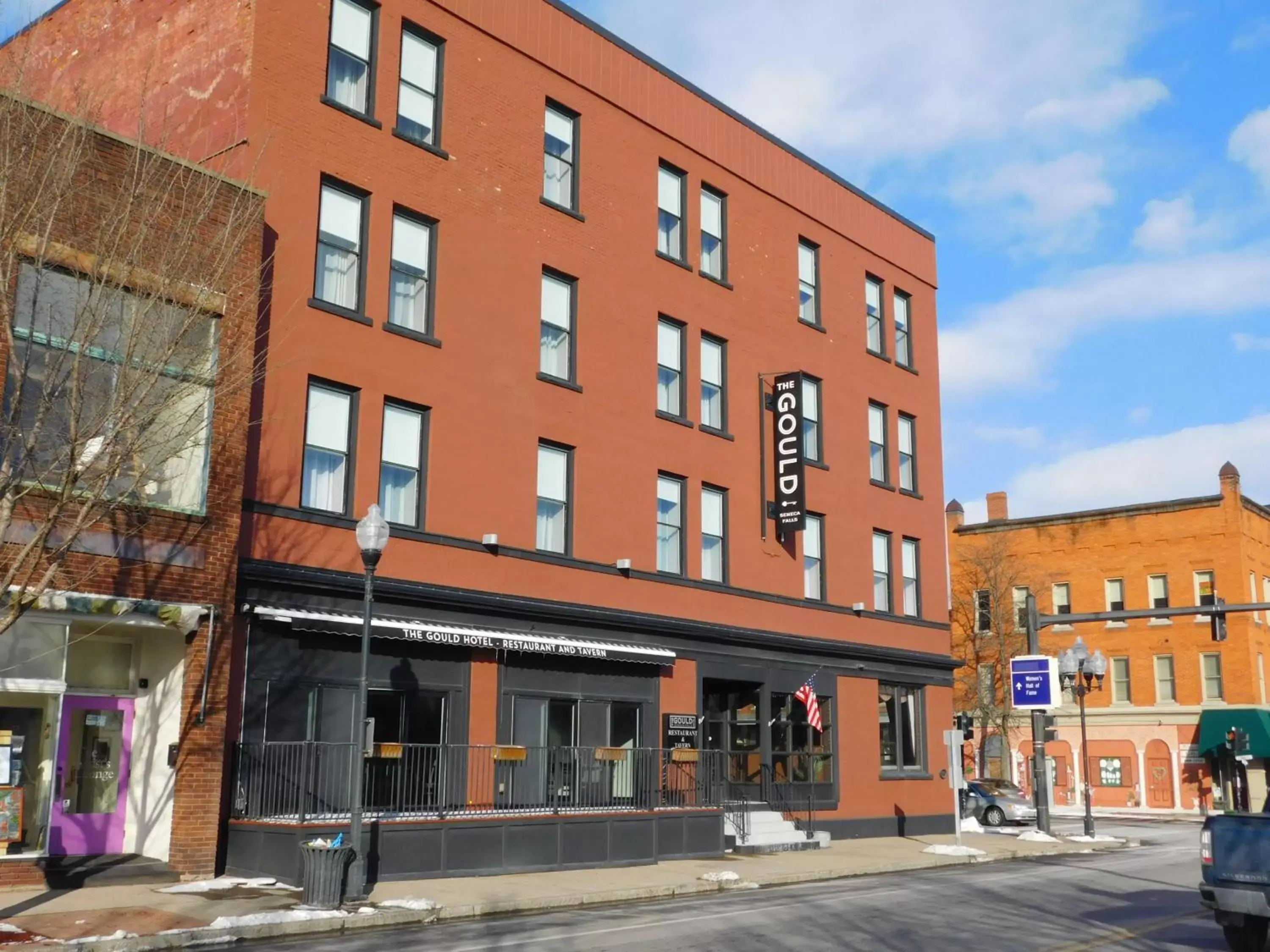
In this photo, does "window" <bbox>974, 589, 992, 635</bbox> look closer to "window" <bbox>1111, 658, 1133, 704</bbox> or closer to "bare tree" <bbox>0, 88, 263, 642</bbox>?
"window" <bbox>1111, 658, 1133, 704</bbox>

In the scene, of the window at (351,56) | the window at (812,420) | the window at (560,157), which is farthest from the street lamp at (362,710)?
the window at (812,420)

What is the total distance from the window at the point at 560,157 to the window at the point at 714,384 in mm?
4961

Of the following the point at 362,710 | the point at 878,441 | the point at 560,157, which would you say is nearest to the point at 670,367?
the point at 560,157

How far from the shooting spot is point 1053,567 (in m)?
64.1

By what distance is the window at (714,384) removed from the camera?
3059cm

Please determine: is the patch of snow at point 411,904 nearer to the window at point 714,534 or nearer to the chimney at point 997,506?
the window at point 714,534

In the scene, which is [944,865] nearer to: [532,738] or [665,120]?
[532,738]

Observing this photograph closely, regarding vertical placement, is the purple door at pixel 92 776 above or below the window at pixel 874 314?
below

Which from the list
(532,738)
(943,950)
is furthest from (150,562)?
(943,950)

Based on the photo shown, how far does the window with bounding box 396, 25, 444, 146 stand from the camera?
2450 cm

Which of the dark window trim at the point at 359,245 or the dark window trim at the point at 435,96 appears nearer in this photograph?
the dark window trim at the point at 359,245

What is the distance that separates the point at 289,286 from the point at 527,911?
35.5 ft

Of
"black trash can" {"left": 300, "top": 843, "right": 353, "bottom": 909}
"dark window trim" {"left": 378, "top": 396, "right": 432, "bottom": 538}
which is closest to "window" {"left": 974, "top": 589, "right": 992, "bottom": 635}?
"dark window trim" {"left": 378, "top": 396, "right": 432, "bottom": 538}

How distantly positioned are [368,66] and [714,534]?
12775 mm
